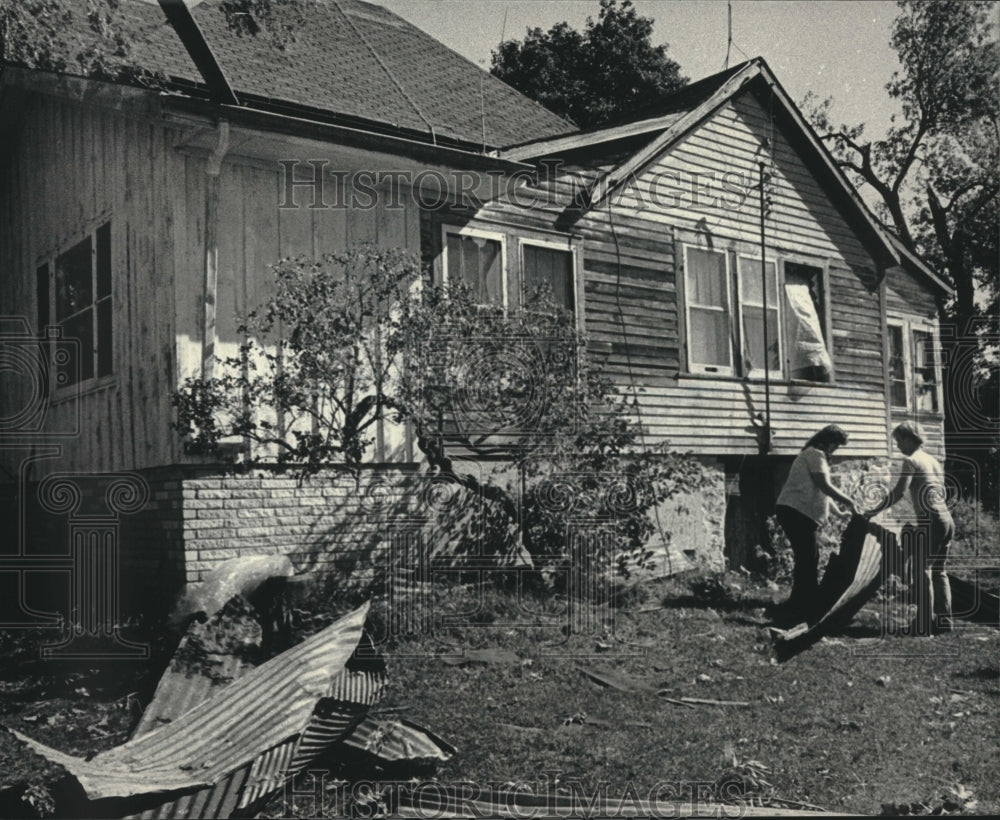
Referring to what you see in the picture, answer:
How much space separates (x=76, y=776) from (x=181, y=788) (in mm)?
470

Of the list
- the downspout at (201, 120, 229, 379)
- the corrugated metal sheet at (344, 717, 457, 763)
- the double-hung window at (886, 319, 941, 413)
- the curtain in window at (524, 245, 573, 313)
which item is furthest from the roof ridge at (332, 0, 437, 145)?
the double-hung window at (886, 319, 941, 413)

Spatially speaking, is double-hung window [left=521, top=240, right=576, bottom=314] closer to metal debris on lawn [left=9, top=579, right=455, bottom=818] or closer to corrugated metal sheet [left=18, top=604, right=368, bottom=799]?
metal debris on lawn [left=9, top=579, right=455, bottom=818]

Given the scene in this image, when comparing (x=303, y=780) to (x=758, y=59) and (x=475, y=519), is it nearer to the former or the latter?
(x=475, y=519)

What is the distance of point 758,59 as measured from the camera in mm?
14664

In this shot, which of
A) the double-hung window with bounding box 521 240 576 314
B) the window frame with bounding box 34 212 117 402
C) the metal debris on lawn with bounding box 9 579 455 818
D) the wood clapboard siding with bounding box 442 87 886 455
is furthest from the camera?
the wood clapboard siding with bounding box 442 87 886 455

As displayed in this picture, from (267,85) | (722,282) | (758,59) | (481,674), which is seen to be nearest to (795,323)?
(722,282)

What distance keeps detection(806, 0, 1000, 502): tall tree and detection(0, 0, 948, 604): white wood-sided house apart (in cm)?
398

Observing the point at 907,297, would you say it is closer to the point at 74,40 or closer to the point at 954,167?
the point at 954,167

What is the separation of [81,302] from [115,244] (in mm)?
1153

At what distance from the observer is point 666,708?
723 centimetres

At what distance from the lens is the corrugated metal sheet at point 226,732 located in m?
5.02

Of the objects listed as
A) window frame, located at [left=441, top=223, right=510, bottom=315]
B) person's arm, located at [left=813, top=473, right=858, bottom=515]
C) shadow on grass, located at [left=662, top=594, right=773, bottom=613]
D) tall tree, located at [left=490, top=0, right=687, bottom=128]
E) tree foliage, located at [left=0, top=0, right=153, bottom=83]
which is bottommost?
shadow on grass, located at [left=662, top=594, right=773, bottom=613]

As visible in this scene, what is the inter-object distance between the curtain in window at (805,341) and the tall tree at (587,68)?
5.43 meters

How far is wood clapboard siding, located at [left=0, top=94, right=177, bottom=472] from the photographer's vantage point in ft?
30.7
